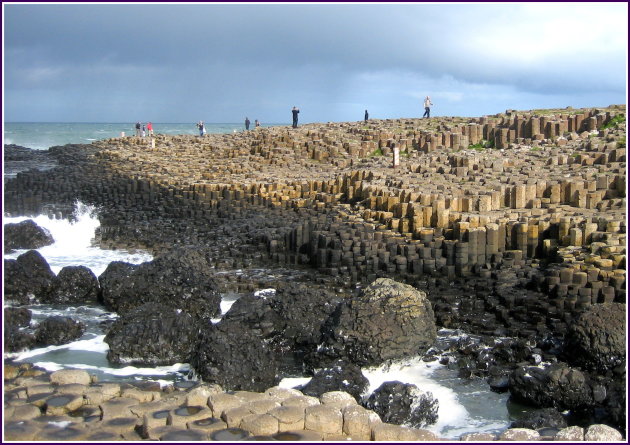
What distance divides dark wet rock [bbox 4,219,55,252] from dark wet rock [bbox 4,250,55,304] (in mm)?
5047

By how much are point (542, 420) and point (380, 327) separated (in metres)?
2.60

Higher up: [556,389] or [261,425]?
[261,425]

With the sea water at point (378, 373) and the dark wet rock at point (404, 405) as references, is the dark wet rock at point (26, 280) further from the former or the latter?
the dark wet rock at point (404, 405)

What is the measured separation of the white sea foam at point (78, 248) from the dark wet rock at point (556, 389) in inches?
372

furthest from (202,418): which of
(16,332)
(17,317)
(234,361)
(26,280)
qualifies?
(26,280)

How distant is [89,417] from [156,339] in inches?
98.5

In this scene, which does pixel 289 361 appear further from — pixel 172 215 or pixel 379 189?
pixel 172 215

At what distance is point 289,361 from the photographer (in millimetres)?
9156

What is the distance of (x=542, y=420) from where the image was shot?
6871mm

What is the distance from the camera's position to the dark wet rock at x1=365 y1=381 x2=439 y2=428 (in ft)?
23.7

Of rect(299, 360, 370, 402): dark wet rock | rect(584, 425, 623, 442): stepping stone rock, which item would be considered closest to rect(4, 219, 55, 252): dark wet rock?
rect(299, 360, 370, 402): dark wet rock

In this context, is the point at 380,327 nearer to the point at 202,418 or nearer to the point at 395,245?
the point at 202,418

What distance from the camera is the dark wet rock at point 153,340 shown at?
29.3 feet

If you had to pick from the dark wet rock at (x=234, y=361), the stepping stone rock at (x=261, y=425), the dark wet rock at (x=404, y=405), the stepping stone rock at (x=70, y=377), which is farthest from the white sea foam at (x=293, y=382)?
the stepping stone rock at (x=70, y=377)
